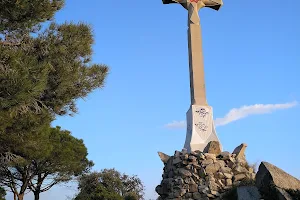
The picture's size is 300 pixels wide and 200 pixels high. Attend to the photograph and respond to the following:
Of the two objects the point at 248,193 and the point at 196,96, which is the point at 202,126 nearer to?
the point at 196,96

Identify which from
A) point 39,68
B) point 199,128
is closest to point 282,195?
point 199,128

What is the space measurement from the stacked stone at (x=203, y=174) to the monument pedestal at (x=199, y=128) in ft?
0.78

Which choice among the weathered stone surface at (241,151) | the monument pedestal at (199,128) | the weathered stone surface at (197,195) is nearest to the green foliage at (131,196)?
the monument pedestal at (199,128)

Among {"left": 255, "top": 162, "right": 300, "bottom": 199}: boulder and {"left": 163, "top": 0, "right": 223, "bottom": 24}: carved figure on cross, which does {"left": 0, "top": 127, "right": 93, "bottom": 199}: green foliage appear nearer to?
{"left": 163, "top": 0, "right": 223, "bottom": 24}: carved figure on cross

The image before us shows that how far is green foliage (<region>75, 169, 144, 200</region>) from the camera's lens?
20.2 metres

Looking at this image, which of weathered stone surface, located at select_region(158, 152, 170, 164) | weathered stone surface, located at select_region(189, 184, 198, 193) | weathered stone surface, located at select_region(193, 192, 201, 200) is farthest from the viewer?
weathered stone surface, located at select_region(158, 152, 170, 164)

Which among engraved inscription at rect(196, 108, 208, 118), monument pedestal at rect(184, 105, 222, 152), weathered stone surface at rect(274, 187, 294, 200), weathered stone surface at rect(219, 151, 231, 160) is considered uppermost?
engraved inscription at rect(196, 108, 208, 118)

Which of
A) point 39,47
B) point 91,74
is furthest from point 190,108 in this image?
point 39,47

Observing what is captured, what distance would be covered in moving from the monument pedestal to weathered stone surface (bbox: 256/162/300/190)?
2222 millimetres

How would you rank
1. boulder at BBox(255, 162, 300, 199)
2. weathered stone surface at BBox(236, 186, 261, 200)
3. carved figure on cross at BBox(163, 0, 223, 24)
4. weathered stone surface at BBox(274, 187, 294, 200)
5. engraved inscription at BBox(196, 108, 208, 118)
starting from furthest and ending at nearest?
carved figure on cross at BBox(163, 0, 223, 24) → engraved inscription at BBox(196, 108, 208, 118) → weathered stone surface at BBox(236, 186, 261, 200) → boulder at BBox(255, 162, 300, 199) → weathered stone surface at BBox(274, 187, 294, 200)

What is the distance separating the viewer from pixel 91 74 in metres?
11.0

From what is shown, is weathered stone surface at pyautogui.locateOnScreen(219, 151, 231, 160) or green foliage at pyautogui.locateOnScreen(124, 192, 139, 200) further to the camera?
green foliage at pyautogui.locateOnScreen(124, 192, 139, 200)

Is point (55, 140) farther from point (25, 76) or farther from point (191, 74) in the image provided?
point (25, 76)

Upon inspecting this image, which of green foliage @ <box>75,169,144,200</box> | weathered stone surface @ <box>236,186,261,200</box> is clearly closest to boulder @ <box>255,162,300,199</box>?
weathered stone surface @ <box>236,186,261,200</box>
